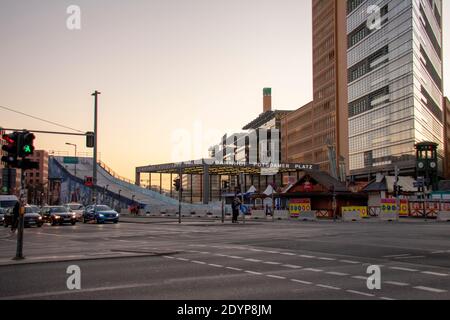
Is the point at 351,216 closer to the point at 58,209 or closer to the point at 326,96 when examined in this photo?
the point at 58,209

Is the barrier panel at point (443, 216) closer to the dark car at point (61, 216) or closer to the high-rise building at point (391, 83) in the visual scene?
the dark car at point (61, 216)

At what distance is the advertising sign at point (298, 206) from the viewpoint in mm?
52469

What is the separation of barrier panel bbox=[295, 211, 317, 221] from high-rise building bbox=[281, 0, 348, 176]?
51.6m

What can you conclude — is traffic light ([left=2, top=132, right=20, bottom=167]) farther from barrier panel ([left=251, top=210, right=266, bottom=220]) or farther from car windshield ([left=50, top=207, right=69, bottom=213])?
barrier panel ([left=251, top=210, right=266, bottom=220])

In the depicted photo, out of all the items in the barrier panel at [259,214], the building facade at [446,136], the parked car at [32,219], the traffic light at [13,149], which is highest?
the building facade at [446,136]

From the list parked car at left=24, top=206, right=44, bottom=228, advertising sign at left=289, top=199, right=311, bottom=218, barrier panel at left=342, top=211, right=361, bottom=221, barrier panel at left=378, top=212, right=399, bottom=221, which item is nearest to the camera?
parked car at left=24, top=206, right=44, bottom=228

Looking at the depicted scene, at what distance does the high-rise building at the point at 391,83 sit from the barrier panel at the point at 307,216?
4031 cm

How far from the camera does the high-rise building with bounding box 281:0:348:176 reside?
10712 cm

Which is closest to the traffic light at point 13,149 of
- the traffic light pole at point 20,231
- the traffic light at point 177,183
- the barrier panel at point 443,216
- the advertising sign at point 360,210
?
the traffic light pole at point 20,231

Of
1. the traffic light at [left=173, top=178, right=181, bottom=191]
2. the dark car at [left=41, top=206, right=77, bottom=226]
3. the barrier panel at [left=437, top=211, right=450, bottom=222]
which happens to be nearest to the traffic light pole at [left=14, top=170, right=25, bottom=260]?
the dark car at [left=41, top=206, right=77, bottom=226]

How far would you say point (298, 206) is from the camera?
5325 cm

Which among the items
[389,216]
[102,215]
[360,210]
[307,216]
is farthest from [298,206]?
[102,215]
